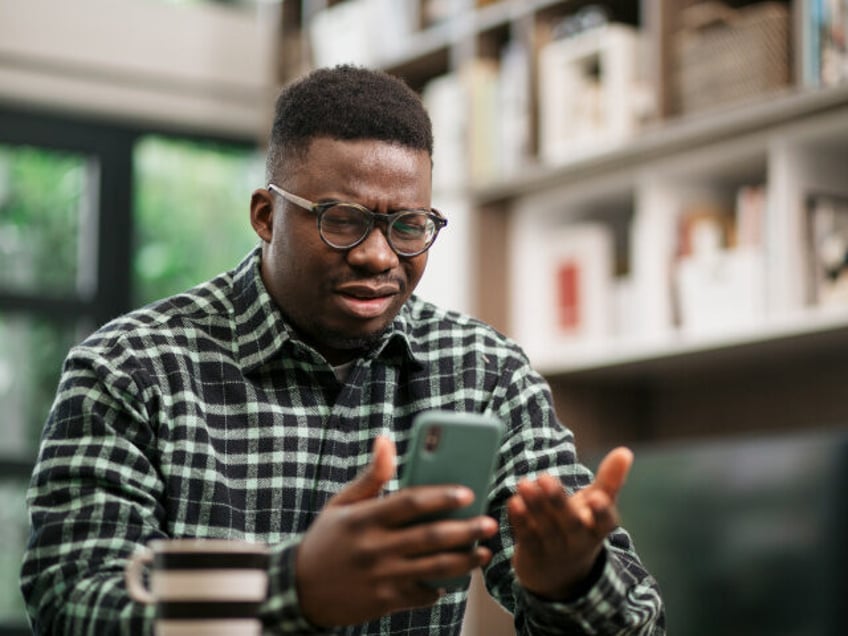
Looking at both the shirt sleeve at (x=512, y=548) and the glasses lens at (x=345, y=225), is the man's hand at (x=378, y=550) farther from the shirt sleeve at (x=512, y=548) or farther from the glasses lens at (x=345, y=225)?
the glasses lens at (x=345, y=225)

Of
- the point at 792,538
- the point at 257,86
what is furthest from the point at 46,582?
the point at 257,86

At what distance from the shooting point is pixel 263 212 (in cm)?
150

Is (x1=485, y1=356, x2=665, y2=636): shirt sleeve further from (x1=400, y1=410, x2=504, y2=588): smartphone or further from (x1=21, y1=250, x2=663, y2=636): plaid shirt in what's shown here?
(x1=400, y1=410, x2=504, y2=588): smartphone

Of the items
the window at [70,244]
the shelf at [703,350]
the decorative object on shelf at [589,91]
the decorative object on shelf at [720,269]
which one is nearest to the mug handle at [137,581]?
the shelf at [703,350]

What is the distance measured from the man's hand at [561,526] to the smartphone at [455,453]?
5cm

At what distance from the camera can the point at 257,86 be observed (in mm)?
4664

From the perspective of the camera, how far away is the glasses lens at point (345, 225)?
1.36m

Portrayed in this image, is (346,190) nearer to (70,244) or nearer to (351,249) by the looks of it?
(351,249)

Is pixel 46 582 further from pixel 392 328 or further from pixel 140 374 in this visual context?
pixel 392 328

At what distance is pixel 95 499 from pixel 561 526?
431 millimetres

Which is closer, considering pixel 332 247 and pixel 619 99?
pixel 332 247

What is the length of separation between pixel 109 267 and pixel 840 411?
2.41m

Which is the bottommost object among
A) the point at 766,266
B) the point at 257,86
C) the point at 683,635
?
the point at 683,635

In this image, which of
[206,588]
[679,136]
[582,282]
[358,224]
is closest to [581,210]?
[582,282]
